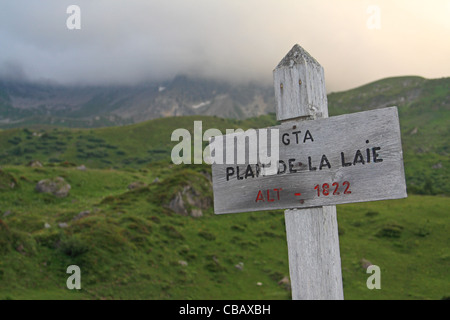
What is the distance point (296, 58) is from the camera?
4.16m

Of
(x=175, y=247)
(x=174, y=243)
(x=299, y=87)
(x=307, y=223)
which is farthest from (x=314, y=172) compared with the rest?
(x=174, y=243)

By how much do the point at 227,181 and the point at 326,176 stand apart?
99 cm

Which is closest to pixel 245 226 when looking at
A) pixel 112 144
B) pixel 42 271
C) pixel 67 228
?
pixel 67 228

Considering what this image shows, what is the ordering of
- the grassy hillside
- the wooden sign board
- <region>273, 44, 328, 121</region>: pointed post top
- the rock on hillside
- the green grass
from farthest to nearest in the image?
the rock on hillside, the grassy hillside, the green grass, <region>273, 44, 328, 121</region>: pointed post top, the wooden sign board

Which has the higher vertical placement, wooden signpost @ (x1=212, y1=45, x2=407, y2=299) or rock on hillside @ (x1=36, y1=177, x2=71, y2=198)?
rock on hillside @ (x1=36, y1=177, x2=71, y2=198)

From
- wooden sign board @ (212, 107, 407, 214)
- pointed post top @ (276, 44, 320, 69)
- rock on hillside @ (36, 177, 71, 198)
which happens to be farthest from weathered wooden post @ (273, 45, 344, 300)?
rock on hillside @ (36, 177, 71, 198)

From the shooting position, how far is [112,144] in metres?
188

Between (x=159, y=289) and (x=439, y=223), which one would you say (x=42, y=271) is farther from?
(x=439, y=223)

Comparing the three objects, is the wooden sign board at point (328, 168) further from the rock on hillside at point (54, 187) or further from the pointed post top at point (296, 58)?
the rock on hillside at point (54, 187)

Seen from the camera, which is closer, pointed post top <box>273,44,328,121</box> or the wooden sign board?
the wooden sign board

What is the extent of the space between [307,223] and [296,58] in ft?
5.18

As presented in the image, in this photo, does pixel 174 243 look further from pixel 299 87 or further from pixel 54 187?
pixel 299 87

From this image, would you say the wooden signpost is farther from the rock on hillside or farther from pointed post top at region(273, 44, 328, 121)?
the rock on hillside

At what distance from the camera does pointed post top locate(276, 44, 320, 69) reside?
4121 mm
